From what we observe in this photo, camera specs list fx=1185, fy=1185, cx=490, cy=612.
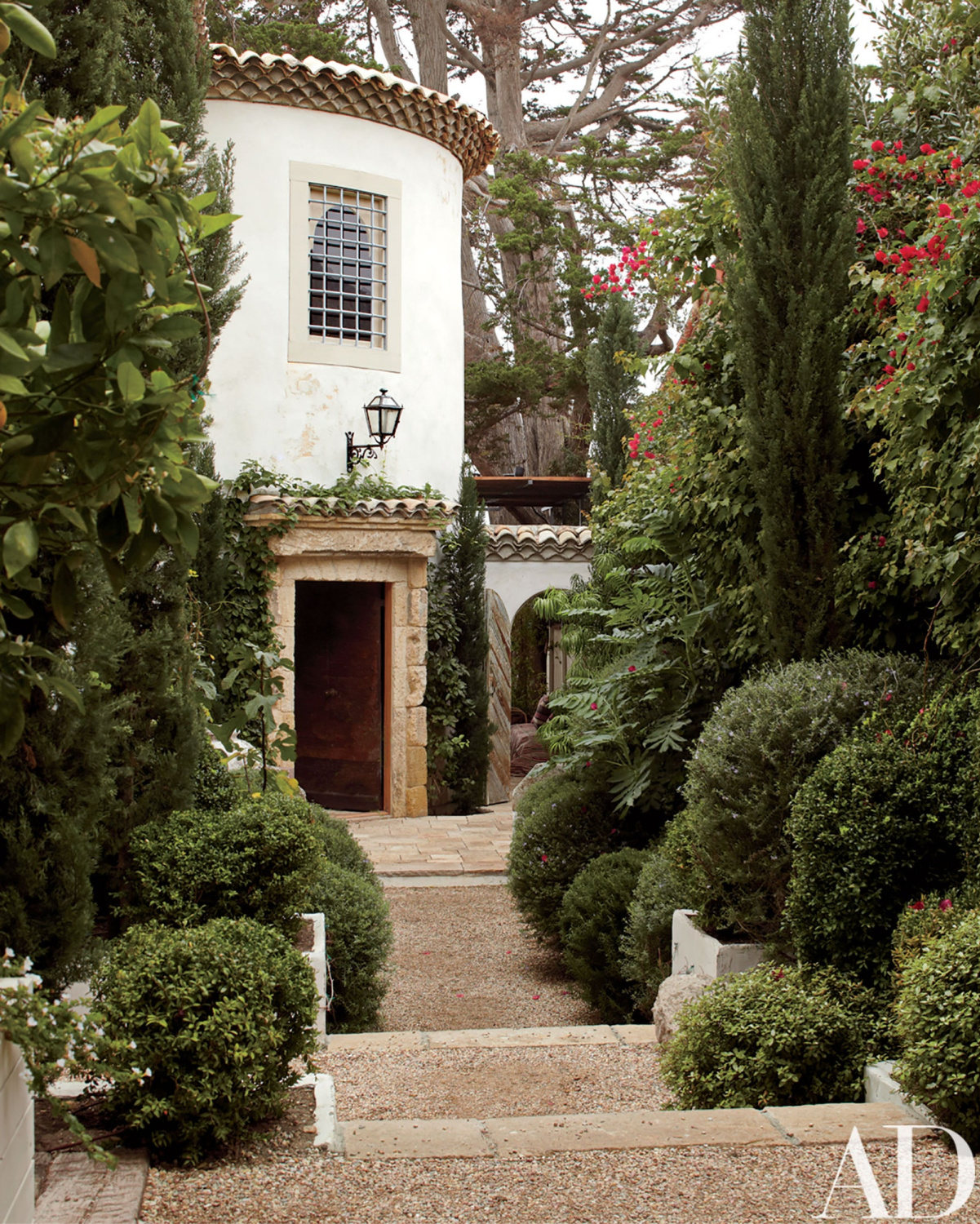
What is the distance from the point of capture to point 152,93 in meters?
5.63

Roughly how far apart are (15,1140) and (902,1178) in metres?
2.27

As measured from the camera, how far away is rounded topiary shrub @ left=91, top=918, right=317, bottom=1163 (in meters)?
3.29

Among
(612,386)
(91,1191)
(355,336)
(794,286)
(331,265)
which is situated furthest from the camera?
(612,386)

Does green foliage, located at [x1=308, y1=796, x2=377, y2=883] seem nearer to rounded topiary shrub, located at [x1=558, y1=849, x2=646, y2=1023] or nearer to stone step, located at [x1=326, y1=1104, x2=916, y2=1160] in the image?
rounded topiary shrub, located at [x1=558, y1=849, x2=646, y2=1023]

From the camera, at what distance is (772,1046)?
13.9ft

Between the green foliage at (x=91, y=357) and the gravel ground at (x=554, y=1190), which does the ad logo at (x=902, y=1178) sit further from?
the green foliage at (x=91, y=357)

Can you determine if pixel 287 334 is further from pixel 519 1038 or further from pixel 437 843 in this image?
pixel 519 1038

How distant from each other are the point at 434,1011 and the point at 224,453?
6.88 m

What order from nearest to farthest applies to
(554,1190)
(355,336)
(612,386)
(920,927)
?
1. (554,1190)
2. (920,927)
3. (355,336)
4. (612,386)

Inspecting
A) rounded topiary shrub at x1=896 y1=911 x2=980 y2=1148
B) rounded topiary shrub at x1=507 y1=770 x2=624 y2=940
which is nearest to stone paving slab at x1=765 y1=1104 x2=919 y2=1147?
rounded topiary shrub at x1=896 y1=911 x2=980 y2=1148

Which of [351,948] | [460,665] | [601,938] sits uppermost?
[460,665]

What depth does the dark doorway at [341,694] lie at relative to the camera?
13.3m

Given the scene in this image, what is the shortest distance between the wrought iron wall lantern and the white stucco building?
10cm

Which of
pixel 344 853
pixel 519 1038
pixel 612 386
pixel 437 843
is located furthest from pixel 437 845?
pixel 612 386
